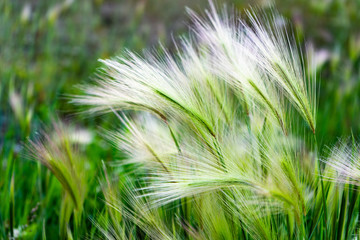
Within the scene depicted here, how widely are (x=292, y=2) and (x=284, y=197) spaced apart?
4.26 meters

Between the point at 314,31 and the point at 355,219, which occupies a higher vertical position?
the point at 314,31

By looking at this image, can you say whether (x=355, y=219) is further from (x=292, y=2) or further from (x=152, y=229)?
(x=292, y=2)

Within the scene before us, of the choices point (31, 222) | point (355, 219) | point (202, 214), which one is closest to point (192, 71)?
point (202, 214)

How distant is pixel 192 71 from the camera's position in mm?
1230

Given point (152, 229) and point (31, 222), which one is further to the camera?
point (31, 222)

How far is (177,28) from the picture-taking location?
444 centimetres

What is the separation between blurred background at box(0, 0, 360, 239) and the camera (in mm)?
1722

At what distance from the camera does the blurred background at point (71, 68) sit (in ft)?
5.65

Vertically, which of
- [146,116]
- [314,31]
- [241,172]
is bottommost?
[241,172]

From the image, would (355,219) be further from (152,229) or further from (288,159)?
(152,229)

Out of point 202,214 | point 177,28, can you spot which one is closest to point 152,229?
point 202,214

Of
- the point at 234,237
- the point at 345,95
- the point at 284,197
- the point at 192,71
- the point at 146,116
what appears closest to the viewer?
the point at 284,197

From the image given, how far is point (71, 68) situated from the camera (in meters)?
3.54

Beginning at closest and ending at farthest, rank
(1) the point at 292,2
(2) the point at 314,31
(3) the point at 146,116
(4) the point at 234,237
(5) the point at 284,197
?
(5) the point at 284,197
(4) the point at 234,237
(3) the point at 146,116
(2) the point at 314,31
(1) the point at 292,2
